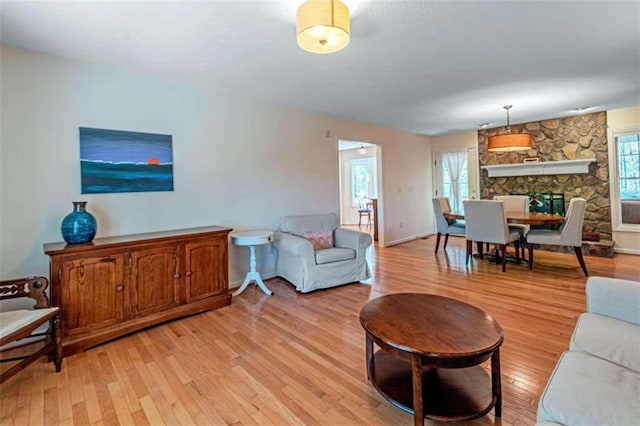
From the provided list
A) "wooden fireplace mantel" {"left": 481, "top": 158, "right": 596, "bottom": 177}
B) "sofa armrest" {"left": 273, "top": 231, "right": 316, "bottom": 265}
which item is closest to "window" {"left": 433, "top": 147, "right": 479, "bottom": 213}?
"wooden fireplace mantel" {"left": 481, "top": 158, "right": 596, "bottom": 177}

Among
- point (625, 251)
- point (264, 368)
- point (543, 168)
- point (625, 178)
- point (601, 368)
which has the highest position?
point (543, 168)

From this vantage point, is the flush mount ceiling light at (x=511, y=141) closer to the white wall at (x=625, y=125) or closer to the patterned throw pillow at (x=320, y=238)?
the white wall at (x=625, y=125)

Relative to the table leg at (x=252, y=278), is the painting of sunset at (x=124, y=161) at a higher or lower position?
higher

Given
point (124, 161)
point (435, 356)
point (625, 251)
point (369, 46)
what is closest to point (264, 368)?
point (435, 356)

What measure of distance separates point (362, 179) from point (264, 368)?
8113mm

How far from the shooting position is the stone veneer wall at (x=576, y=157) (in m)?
5.04

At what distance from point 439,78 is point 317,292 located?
2728 millimetres

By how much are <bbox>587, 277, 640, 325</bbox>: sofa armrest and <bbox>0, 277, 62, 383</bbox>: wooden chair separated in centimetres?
318

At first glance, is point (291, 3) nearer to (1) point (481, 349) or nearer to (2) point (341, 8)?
(2) point (341, 8)

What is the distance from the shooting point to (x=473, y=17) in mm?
2076

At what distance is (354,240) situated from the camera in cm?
373

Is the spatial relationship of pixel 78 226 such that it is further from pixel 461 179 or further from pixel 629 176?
pixel 629 176

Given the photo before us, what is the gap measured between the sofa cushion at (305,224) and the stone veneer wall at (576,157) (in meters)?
4.31

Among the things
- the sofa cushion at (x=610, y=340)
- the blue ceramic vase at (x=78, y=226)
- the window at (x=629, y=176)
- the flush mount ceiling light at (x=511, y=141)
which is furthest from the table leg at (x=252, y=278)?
the window at (x=629, y=176)
